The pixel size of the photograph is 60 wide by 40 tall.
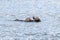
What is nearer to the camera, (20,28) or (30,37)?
(30,37)

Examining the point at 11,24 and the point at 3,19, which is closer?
the point at 11,24

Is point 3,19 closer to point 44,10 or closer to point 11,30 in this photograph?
point 11,30

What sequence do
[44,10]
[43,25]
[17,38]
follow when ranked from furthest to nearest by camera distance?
Result: 1. [44,10]
2. [43,25]
3. [17,38]

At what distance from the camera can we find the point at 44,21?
182 inches

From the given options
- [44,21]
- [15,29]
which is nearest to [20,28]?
[15,29]

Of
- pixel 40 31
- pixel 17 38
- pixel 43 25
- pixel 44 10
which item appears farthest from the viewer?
pixel 44 10

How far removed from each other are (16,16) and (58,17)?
0.84 m

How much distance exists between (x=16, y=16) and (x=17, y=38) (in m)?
1.62

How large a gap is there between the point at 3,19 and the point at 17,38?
1327 mm

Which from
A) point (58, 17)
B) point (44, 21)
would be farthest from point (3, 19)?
point (58, 17)

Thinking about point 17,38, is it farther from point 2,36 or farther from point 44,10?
point 44,10

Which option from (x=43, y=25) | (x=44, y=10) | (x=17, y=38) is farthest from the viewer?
(x=44, y=10)

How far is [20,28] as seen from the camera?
4062 millimetres

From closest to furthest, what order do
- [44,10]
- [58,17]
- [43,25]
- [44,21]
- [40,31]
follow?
1. [40,31]
2. [43,25]
3. [44,21]
4. [58,17]
5. [44,10]
